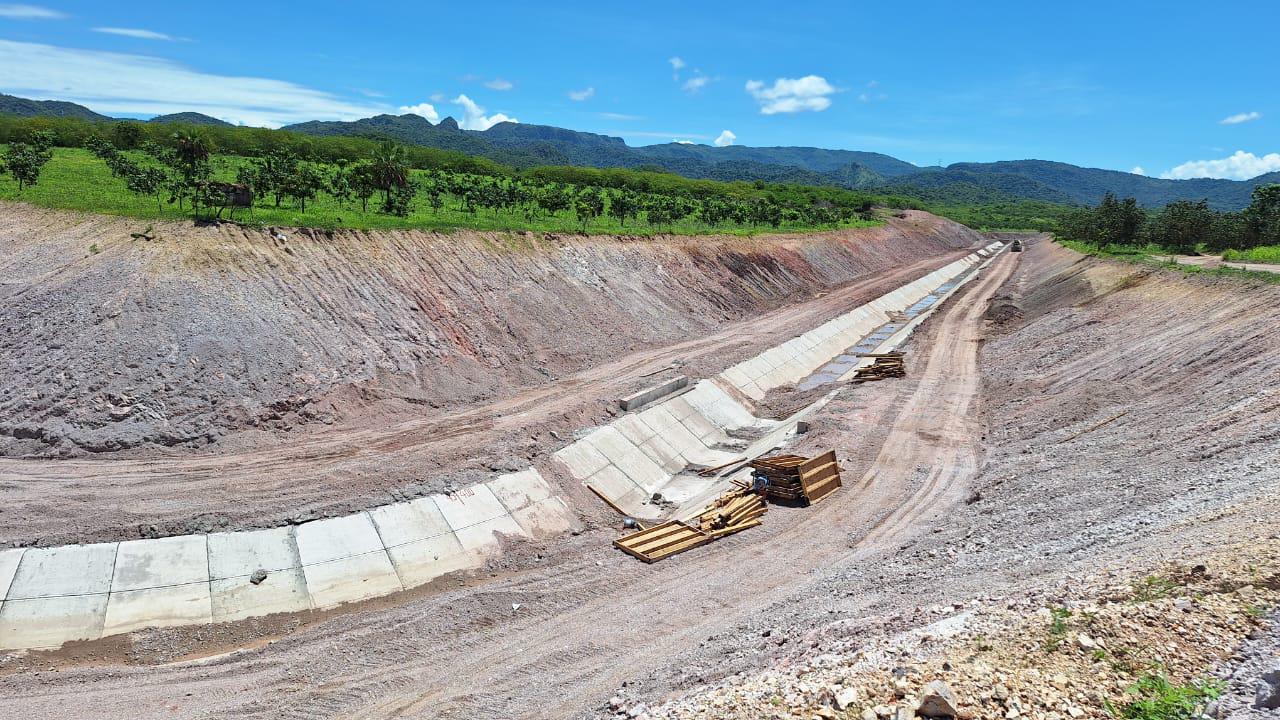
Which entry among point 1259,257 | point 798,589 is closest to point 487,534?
point 798,589

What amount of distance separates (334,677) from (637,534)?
927 centimetres

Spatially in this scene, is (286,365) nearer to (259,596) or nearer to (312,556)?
(312,556)

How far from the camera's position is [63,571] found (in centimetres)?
1568

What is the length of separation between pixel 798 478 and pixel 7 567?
20573 millimetres

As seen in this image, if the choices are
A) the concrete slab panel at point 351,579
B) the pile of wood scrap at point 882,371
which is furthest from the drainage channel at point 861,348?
the concrete slab panel at point 351,579

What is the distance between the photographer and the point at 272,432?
23391 millimetres

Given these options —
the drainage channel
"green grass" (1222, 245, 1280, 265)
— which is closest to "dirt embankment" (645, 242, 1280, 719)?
the drainage channel

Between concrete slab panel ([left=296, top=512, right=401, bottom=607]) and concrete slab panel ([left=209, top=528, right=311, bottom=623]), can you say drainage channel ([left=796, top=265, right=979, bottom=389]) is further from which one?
concrete slab panel ([left=209, top=528, right=311, bottom=623])

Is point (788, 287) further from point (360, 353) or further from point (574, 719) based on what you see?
point (574, 719)

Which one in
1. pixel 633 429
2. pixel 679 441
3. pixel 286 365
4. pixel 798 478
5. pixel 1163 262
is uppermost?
pixel 1163 262

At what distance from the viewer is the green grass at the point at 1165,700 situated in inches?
331

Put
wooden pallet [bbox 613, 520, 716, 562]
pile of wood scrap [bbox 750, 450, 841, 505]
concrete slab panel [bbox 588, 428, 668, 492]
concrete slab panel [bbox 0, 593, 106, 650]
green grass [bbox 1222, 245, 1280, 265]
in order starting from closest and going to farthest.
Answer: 1. concrete slab panel [bbox 0, 593, 106, 650]
2. wooden pallet [bbox 613, 520, 716, 562]
3. pile of wood scrap [bbox 750, 450, 841, 505]
4. concrete slab panel [bbox 588, 428, 668, 492]
5. green grass [bbox 1222, 245, 1280, 265]

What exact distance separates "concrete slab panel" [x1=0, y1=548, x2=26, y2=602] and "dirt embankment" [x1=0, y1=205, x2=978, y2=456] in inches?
223

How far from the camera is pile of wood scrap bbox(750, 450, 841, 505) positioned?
75.7 feet
